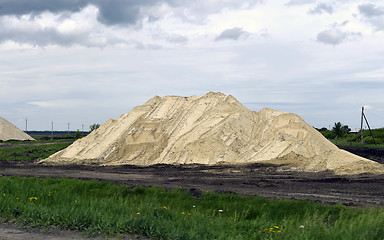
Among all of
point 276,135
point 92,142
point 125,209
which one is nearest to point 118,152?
point 92,142

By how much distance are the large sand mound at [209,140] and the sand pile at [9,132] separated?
133ft

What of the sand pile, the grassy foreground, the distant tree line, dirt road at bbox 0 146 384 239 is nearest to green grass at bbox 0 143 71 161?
dirt road at bbox 0 146 384 239

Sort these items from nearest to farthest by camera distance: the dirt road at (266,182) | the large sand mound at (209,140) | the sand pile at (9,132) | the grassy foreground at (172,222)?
1. the grassy foreground at (172,222)
2. the dirt road at (266,182)
3. the large sand mound at (209,140)
4. the sand pile at (9,132)

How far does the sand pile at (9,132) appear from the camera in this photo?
7638 centimetres

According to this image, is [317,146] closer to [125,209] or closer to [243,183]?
[243,183]

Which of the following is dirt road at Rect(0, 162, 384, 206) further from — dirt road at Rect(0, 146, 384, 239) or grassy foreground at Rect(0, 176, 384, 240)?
grassy foreground at Rect(0, 176, 384, 240)

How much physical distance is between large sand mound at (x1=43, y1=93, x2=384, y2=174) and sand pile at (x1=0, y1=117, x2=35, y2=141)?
40.6 metres

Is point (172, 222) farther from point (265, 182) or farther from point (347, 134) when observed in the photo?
point (347, 134)

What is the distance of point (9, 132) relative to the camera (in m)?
78.4

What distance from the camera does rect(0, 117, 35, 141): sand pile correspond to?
7638cm

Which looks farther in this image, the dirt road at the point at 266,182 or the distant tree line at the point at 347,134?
the distant tree line at the point at 347,134

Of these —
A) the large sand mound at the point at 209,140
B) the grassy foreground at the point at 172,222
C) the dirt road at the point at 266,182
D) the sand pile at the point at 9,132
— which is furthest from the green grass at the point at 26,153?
the sand pile at the point at 9,132

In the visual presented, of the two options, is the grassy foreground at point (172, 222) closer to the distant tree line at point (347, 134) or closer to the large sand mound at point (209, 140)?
the large sand mound at point (209, 140)

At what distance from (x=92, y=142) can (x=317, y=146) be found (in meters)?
22.0
